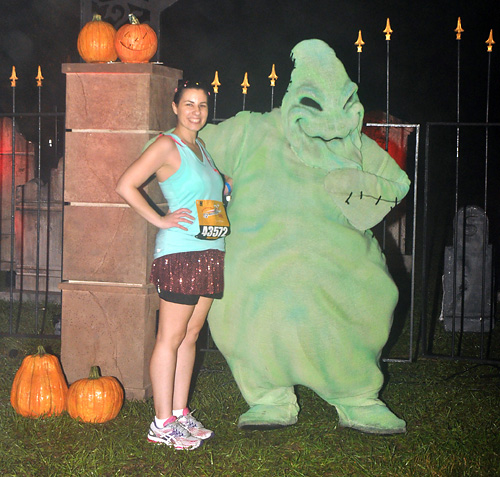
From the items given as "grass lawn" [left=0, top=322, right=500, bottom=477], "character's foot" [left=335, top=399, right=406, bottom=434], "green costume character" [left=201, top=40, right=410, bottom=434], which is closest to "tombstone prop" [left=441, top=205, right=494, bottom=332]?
"grass lawn" [left=0, top=322, right=500, bottom=477]

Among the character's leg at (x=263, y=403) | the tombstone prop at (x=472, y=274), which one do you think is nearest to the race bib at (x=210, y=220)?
the character's leg at (x=263, y=403)

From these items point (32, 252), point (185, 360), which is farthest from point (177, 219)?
→ point (32, 252)

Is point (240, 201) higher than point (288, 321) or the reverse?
higher

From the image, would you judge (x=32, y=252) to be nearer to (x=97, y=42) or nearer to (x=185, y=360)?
(x=97, y=42)

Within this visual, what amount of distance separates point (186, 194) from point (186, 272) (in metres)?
0.39

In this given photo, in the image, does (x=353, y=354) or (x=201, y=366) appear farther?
(x=201, y=366)

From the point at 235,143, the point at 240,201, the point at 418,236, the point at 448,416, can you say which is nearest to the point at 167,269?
the point at 240,201

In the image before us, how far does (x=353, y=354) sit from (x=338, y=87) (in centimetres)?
137

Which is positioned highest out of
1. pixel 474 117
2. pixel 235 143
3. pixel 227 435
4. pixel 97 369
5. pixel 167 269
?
pixel 474 117

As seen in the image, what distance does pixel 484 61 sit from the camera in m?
18.3

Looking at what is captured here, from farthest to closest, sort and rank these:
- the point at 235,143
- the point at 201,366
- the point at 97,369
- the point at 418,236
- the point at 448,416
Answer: the point at 418,236 → the point at 201,366 → the point at 448,416 → the point at 97,369 → the point at 235,143

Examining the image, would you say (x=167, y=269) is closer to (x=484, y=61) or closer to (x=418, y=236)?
(x=418, y=236)

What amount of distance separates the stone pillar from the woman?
2.29 feet

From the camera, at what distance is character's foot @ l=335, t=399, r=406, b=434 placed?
371cm
